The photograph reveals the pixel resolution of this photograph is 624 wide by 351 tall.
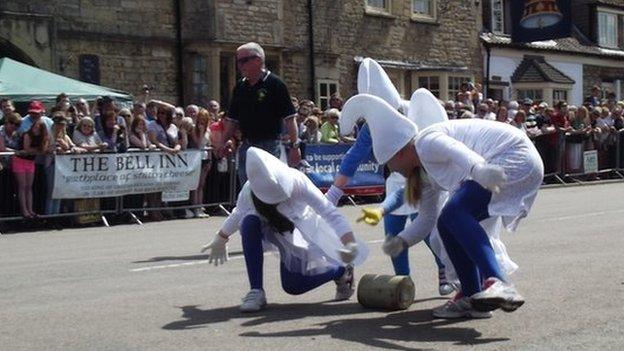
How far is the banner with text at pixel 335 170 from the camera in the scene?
2044 centimetres

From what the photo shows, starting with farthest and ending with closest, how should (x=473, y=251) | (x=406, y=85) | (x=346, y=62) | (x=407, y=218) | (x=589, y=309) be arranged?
(x=406, y=85)
(x=346, y=62)
(x=407, y=218)
(x=589, y=309)
(x=473, y=251)

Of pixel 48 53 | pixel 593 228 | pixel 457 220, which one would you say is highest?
pixel 48 53

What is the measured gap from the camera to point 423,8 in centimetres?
3712

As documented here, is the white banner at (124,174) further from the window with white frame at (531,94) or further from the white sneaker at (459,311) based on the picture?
the window with white frame at (531,94)

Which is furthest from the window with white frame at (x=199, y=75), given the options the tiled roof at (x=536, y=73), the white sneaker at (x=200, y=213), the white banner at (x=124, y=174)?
the tiled roof at (x=536, y=73)

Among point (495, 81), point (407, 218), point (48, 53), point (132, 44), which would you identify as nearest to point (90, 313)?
point (407, 218)

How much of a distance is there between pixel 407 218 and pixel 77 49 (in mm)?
18918

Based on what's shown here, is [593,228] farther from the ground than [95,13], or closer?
closer

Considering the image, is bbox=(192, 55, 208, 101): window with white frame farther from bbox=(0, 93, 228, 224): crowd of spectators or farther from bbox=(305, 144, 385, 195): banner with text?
bbox=(0, 93, 228, 224): crowd of spectators

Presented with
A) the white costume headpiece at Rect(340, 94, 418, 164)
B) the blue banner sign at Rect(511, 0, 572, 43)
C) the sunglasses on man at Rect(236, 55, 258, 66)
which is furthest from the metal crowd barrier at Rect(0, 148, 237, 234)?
the blue banner sign at Rect(511, 0, 572, 43)

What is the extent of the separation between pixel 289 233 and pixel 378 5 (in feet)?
91.6

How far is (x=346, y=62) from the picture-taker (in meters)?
33.5

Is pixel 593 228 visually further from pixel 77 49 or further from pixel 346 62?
pixel 346 62

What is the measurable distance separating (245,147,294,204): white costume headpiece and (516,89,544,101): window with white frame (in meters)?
34.3
